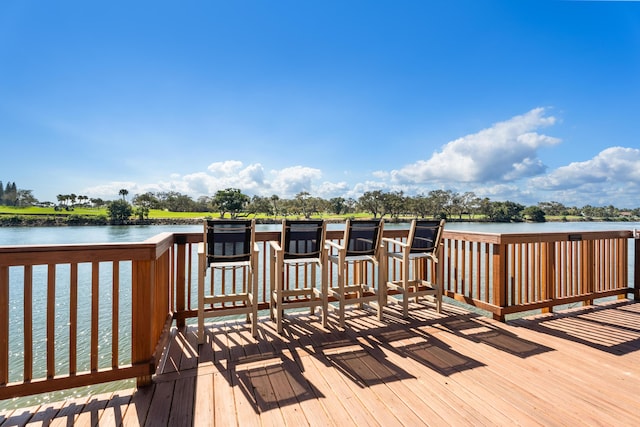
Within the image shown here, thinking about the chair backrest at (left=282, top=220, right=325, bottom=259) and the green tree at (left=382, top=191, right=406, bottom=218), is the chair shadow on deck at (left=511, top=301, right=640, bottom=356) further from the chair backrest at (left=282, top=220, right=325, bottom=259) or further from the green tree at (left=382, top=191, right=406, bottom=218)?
the green tree at (left=382, top=191, right=406, bottom=218)

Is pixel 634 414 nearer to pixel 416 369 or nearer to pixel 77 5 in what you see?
pixel 416 369

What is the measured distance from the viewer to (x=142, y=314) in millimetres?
1866

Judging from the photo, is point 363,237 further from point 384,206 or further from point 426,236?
point 384,206

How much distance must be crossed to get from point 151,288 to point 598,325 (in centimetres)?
437

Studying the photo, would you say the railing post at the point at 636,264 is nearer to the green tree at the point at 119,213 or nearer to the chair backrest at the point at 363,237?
the chair backrest at the point at 363,237

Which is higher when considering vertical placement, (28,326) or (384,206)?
(384,206)

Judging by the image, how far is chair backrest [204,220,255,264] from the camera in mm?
2742

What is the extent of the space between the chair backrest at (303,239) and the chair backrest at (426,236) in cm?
114

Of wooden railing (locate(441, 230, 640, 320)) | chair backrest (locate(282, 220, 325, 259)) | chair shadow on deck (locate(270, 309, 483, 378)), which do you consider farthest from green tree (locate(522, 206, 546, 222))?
chair backrest (locate(282, 220, 325, 259))

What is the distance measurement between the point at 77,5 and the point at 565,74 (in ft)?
64.3

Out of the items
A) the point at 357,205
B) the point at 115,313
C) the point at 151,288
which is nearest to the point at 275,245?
the point at 151,288

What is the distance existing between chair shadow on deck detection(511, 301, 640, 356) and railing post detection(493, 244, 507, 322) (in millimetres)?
259

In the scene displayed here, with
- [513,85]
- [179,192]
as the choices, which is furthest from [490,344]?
[179,192]

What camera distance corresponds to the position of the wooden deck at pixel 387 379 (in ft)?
5.21
